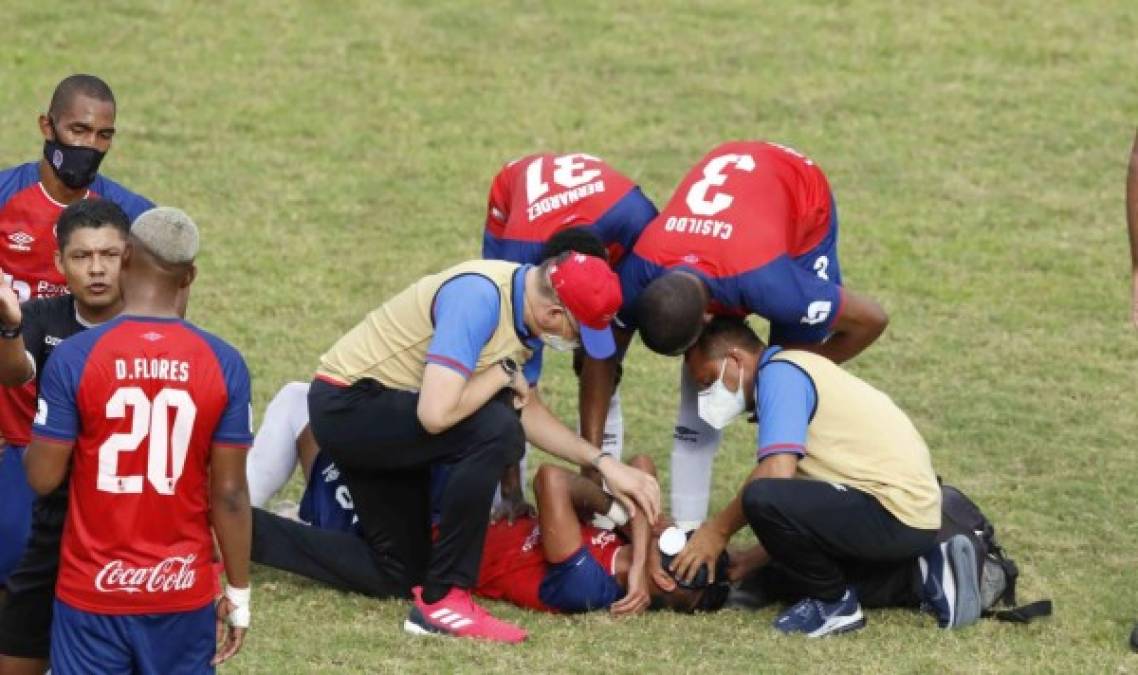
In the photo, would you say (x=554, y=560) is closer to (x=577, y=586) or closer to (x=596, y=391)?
(x=577, y=586)

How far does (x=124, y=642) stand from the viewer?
5691 mm

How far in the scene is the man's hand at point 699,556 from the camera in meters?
7.90

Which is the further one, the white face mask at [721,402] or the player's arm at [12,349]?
the white face mask at [721,402]

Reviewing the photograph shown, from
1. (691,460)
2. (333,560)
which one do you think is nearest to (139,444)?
(333,560)

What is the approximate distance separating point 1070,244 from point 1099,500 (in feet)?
13.6

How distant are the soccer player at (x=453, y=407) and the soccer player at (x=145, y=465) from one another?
1.75 m

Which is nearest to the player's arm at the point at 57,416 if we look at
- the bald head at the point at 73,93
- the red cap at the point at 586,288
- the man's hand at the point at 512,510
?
the red cap at the point at 586,288

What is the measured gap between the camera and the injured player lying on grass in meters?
7.92

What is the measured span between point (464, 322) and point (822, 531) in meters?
1.55

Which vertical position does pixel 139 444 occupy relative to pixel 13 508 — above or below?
above

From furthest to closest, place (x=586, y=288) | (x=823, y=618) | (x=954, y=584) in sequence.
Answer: (x=954, y=584) → (x=823, y=618) → (x=586, y=288)

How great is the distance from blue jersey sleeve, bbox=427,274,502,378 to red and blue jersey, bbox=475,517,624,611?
3.20ft

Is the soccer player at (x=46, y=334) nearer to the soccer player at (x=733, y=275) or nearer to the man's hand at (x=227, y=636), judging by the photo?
the man's hand at (x=227, y=636)

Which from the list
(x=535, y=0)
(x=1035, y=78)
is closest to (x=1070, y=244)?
(x=1035, y=78)
